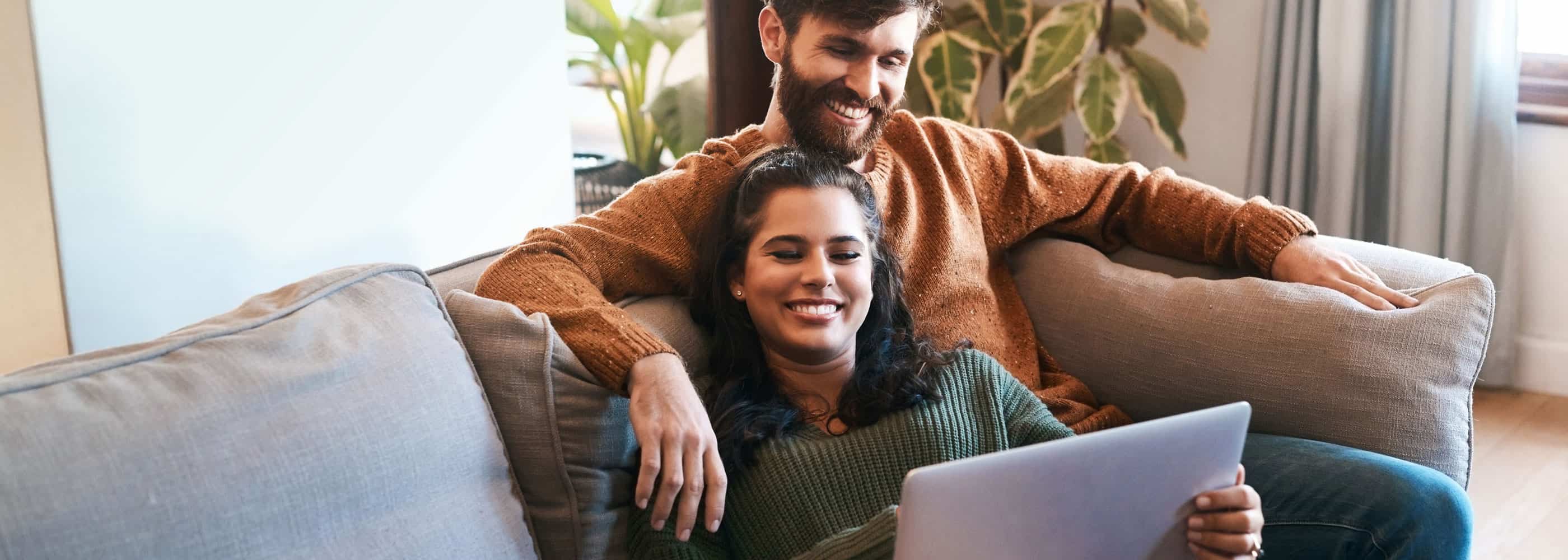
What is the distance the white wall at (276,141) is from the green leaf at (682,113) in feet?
2.16

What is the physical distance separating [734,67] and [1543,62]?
1923mm

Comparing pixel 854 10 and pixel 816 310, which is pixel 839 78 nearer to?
pixel 854 10

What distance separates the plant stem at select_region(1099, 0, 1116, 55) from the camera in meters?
3.01

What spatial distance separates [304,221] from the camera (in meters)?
2.07

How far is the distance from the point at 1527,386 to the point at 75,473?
3085mm

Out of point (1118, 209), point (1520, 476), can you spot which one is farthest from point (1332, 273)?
point (1520, 476)

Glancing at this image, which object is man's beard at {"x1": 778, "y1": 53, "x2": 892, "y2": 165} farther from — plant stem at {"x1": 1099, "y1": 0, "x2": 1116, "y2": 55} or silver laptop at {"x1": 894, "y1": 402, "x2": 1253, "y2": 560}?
plant stem at {"x1": 1099, "y1": 0, "x2": 1116, "y2": 55}

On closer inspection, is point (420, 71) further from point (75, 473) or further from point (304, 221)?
point (75, 473)

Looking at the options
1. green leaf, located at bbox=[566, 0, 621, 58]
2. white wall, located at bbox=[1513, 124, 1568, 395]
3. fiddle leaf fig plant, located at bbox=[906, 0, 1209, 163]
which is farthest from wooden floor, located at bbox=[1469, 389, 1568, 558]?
green leaf, located at bbox=[566, 0, 621, 58]

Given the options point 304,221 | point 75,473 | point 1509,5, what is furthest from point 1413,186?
point 75,473

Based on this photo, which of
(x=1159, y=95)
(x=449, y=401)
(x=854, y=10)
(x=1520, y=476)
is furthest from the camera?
(x=1159, y=95)

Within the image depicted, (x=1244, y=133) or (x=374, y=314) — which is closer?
(x=374, y=314)

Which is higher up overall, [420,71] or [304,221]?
[420,71]

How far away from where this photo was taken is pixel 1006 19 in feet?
10.1
